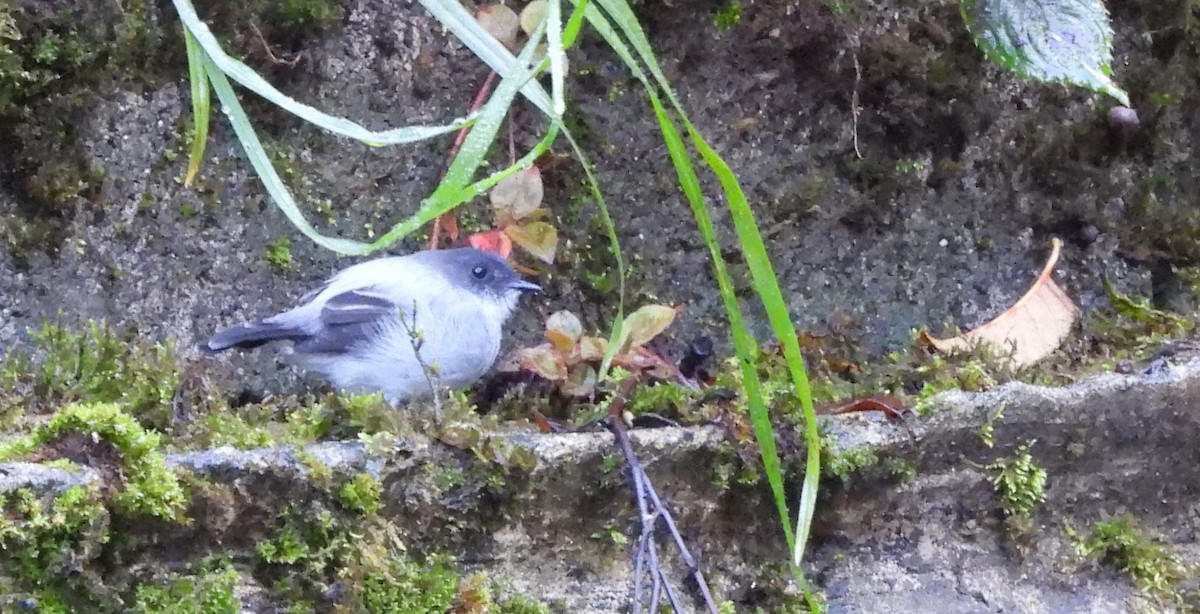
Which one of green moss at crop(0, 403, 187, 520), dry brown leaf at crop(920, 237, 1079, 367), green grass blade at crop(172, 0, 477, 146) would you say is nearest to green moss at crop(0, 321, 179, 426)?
green moss at crop(0, 403, 187, 520)

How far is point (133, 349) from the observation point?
1.84m

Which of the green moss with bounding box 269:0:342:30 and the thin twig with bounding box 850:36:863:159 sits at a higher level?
the green moss with bounding box 269:0:342:30

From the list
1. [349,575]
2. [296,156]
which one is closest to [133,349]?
[296,156]

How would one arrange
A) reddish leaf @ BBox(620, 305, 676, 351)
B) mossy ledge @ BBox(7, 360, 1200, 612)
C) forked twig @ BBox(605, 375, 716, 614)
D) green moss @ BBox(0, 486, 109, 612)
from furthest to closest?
reddish leaf @ BBox(620, 305, 676, 351) < forked twig @ BBox(605, 375, 716, 614) < mossy ledge @ BBox(7, 360, 1200, 612) < green moss @ BBox(0, 486, 109, 612)

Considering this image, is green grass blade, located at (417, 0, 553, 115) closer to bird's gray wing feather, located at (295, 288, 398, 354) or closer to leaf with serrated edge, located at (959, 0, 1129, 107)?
bird's gray wing feather, located at (295, 288, 398, 354)

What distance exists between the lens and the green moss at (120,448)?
3.89ft

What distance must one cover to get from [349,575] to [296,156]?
110cm

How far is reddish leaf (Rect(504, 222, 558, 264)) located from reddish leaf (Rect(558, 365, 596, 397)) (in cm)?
30

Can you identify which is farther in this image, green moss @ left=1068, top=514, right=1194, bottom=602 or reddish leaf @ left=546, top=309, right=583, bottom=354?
reddish leaf @ left=546, top=309, right=583, bottom=354

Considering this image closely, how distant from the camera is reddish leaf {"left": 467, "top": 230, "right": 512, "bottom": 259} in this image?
2.12 m

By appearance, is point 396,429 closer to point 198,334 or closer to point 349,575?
point 349,575

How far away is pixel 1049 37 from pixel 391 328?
126 centimetres

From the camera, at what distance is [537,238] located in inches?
81.0

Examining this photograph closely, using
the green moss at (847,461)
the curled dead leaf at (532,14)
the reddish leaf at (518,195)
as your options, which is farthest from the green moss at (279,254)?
the green moss at (847,461)
